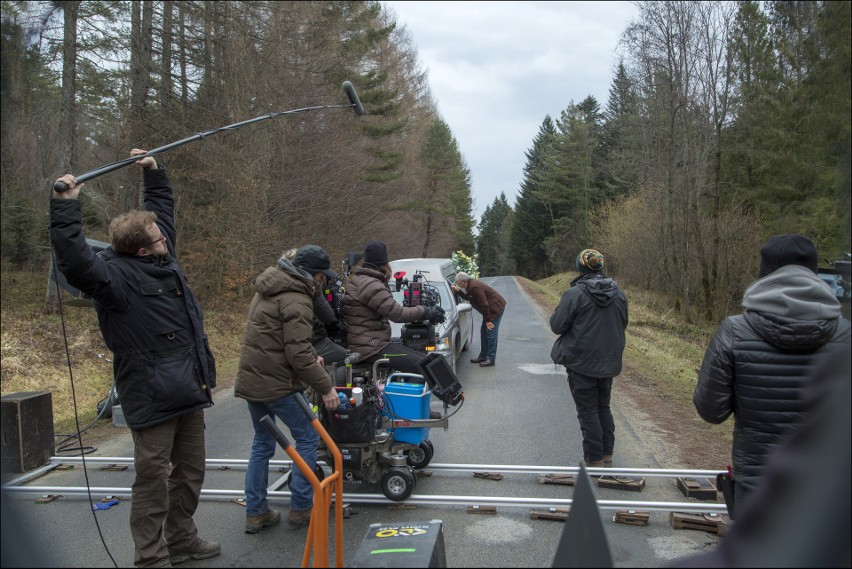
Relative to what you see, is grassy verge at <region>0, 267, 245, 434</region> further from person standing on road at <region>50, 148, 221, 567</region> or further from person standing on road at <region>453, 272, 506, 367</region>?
person standing on road at <region>453, 272, 506, 367</region>

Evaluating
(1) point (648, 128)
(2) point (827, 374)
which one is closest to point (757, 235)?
(1) point (648, 128)

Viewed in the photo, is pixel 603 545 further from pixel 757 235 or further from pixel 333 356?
pixel 757 235

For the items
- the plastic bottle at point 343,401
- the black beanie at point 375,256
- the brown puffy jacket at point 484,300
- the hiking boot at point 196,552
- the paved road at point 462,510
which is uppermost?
the black beanie at point 375,256

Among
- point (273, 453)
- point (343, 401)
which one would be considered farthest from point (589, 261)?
point (273, 453)

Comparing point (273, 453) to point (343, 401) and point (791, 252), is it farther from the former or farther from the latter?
point (791, 252)

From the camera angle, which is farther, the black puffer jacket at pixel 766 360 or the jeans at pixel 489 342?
the jeans at pixel 489 342

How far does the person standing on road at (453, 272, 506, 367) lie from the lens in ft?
38.9

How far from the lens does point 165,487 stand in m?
3.86

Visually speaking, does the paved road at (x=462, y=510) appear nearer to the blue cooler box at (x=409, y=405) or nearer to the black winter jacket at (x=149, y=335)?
the blue cooler box at (x=409, y=405)

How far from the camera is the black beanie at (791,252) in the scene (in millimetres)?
3230

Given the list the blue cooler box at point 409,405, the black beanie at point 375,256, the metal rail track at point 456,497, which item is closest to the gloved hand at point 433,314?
the black beanie at point 375,256

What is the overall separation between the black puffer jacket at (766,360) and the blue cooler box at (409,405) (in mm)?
2486

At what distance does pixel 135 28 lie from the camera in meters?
13.6

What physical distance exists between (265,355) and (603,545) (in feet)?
11.0
